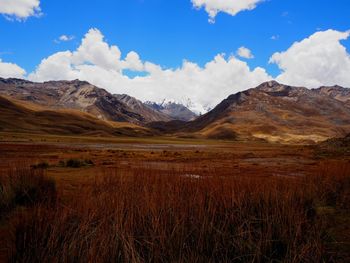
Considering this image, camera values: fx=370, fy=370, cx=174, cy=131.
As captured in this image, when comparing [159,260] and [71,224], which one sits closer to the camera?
[159,260]

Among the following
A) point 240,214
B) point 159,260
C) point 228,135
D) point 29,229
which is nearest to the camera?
point 159,260

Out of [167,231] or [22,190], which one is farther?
[22,190]

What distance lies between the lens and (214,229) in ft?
16.7

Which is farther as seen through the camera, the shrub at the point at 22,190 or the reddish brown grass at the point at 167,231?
the shrub at the point at 22,190

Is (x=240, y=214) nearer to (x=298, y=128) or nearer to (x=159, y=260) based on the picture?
(x=159, y=260)

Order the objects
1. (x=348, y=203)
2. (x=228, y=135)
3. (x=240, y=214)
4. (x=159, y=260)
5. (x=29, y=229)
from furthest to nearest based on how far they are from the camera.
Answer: (x=228, y=135) → (x=348, y=203) → (x=240, y=214) → (x=29, y=229) → (x=159, y=260)

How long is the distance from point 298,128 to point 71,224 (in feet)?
666

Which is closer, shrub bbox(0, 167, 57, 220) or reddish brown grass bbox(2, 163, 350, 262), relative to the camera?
reddish brown grass bbox(2, 163, 350, 262)

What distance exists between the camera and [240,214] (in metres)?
5.85

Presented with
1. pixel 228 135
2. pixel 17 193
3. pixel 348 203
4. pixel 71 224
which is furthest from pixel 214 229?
pixel 228 135

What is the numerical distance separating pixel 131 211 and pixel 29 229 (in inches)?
53.6

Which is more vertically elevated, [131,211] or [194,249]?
[131,211]

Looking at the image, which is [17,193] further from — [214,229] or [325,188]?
[325,188]

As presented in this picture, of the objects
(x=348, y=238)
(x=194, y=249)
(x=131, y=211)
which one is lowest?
(x=348, y=238)
